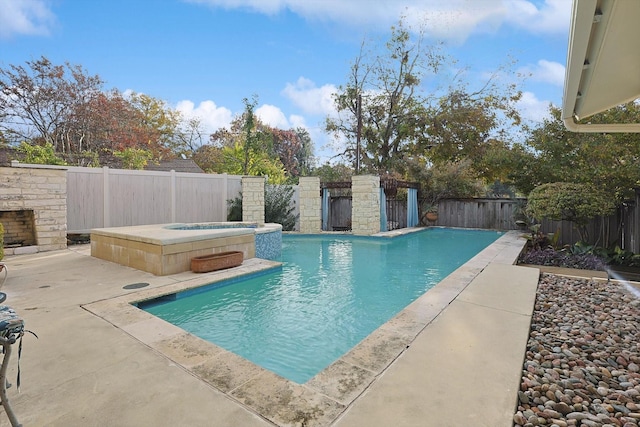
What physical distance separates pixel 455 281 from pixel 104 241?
20.6 feet

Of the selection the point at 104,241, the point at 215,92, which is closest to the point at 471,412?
the point at 104,241

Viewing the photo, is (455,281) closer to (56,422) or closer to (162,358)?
(162,358)

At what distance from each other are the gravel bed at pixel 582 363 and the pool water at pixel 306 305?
5.04ft

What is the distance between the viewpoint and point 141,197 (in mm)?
9617

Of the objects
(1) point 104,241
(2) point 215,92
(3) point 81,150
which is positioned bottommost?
(1) point 104,241

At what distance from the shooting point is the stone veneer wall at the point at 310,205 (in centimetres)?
1187

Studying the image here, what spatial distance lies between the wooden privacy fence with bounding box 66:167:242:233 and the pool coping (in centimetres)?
614

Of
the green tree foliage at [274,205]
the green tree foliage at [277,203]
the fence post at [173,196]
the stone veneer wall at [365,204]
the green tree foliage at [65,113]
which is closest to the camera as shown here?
the fence post at [173,196]

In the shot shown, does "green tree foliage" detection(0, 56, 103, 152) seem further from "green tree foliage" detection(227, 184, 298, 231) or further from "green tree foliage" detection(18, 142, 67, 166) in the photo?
"green tree foliage" detection(227, 184, 298, 231)

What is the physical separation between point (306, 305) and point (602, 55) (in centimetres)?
384

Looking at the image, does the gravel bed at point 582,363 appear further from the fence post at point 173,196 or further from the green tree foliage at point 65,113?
the green tree foliage at point 65,113

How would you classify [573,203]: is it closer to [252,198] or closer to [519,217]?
[519,217]

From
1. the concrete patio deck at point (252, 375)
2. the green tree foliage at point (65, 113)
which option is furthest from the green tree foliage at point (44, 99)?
the concrete patio deck at point (252, 375)

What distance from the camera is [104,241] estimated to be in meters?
6.27
